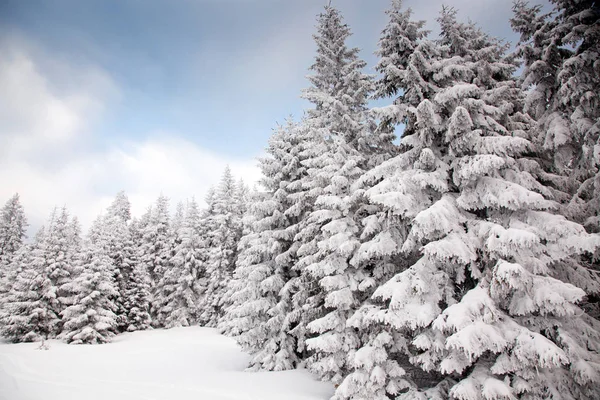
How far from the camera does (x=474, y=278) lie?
8.39 meters

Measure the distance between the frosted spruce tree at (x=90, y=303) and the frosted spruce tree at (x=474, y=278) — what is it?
2791 cm

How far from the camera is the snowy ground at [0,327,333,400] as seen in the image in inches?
416

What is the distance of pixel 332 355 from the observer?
10820 millimetres

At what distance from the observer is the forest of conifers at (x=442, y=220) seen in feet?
23.9

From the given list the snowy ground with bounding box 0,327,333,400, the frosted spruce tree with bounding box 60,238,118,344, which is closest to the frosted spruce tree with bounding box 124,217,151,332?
the frosted spruce tree with bounding box 60,238,118,344

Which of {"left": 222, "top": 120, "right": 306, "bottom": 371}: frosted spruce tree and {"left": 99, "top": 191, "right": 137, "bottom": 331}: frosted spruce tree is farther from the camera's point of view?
{"left": 99, "top": 191, "right": 137, "bottom": 331}: frosted spruce tree

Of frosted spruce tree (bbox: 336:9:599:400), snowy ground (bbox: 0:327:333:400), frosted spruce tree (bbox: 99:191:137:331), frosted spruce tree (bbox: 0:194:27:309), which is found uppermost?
frosted spruce tree (bbox: 0:194:27:309)

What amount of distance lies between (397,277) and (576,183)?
798 cm

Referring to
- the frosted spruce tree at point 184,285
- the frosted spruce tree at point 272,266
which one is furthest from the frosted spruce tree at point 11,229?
the frosted spruce tree at point 272,266

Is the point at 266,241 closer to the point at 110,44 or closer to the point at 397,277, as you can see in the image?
the point at 397,277

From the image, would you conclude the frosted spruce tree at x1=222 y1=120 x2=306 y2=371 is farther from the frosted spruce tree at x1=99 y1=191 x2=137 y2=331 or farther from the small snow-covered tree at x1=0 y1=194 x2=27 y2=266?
the small snow-covered tree at x1=0 y1=194 x2=27 y2=266

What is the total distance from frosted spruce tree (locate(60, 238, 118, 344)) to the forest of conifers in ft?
63.9

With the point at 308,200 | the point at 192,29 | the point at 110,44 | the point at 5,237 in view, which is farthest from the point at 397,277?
the point at 5,237

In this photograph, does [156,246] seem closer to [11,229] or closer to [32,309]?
[32,309]
